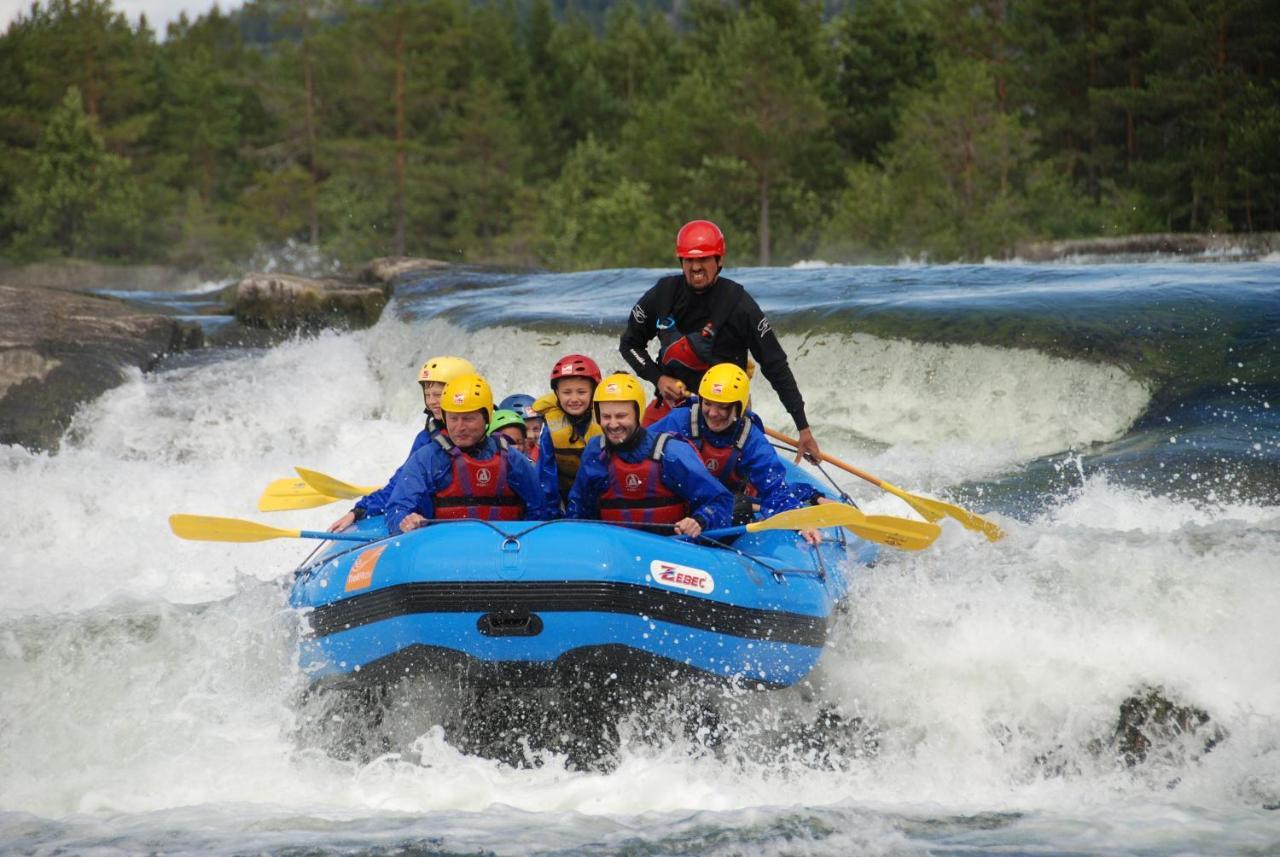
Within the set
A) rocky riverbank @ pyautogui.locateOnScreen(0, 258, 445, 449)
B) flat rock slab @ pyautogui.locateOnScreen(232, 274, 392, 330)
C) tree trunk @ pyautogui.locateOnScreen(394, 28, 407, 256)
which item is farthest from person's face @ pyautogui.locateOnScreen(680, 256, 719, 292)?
tree trunk @ pyautogui.locateOnScreen(394, 28, 407, 256)

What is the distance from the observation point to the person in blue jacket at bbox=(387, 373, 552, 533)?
20.9 ft

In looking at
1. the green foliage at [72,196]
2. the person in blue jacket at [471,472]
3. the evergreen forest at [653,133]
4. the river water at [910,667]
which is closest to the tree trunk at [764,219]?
the evergreen forest at [653,133]

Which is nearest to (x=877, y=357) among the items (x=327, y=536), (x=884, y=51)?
(x=327, y=536)

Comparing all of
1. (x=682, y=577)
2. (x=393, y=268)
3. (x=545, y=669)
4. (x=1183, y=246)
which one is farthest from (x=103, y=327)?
(x=1183, y=246)

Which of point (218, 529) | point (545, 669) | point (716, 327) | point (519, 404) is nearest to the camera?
point (545, 669)

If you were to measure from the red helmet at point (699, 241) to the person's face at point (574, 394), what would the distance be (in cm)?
91

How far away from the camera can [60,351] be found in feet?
48.1

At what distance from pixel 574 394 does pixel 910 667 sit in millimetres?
2102

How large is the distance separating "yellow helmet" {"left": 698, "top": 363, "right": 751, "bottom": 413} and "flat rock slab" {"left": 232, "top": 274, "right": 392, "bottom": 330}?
1278 cm

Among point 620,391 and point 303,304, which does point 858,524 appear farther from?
point 303,304

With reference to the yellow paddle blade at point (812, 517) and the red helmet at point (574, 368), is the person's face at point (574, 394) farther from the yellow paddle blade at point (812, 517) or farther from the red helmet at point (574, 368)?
the yellow paddle blade at point (812, 517)

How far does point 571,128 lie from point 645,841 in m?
49.2

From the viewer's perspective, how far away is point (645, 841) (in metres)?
4.87

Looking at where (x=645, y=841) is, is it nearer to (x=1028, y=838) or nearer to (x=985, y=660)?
(x=1028, y=838)
